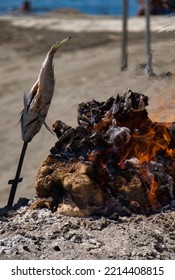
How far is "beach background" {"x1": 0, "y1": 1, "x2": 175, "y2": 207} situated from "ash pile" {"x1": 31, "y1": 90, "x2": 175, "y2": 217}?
2.37ft

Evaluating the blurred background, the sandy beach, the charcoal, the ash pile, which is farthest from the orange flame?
the blurred background

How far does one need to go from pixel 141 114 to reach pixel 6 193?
230 cm

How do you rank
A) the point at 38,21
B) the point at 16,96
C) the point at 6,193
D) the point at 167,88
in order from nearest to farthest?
the point at 167,88
the point at 6,193
the point at 16,96
the point at 38,21

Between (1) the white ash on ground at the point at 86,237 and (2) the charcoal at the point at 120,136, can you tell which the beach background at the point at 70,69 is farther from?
(1) the white ash on ground at the point at 86,237

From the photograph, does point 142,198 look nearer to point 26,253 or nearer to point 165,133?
point 165,133

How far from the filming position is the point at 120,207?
5152 millimetres

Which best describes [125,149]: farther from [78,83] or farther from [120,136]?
[78,83]

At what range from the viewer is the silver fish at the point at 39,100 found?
17.3 feet

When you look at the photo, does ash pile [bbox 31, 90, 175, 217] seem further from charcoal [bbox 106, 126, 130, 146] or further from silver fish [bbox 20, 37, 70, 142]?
silver fish [bbox 20, 37, 70, 142]

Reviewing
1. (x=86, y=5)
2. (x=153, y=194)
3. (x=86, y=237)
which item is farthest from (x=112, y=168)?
(x=86, y=5)

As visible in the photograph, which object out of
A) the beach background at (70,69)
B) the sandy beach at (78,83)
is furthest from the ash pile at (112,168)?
the beach background at (70,69)

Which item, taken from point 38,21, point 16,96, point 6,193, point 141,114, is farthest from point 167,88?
point 38,21
